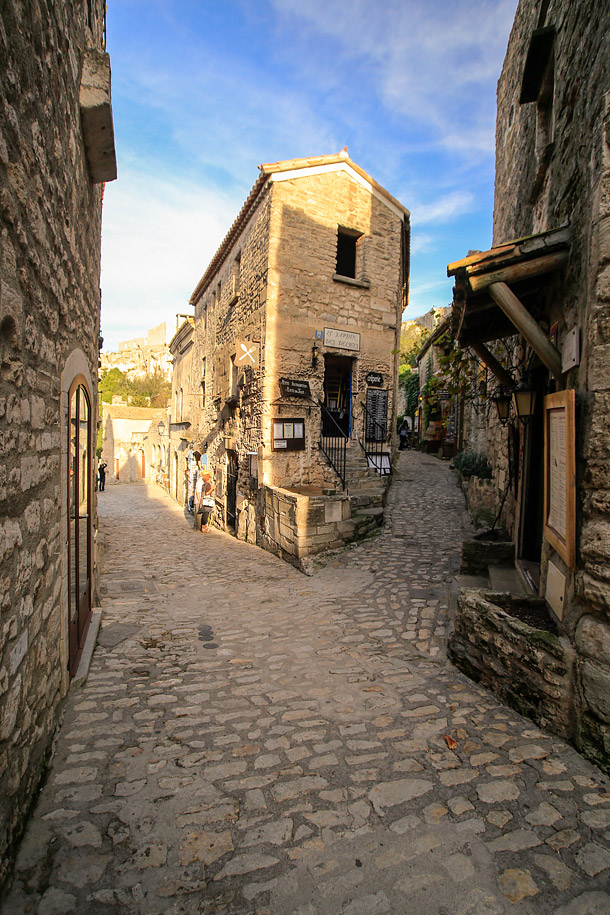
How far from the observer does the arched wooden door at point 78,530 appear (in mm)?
3472

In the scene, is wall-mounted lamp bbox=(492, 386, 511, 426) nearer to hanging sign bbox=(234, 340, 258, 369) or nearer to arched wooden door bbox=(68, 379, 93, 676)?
arched wooden door bbox=(68, 379, 93, 676)

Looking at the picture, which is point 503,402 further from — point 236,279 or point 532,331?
point 236,279

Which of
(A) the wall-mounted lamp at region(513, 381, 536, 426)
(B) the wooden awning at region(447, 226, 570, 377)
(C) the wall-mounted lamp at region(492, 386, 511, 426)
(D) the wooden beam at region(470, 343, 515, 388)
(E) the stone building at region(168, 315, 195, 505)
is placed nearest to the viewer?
(B) the wooden awning at region(447, 226, 570, 377)

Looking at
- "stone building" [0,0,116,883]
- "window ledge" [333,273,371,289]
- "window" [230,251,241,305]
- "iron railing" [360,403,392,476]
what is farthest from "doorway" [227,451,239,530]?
"stone building" [0,0,116,883]

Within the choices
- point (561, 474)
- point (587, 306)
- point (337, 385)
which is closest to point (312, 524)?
point (561, 474)

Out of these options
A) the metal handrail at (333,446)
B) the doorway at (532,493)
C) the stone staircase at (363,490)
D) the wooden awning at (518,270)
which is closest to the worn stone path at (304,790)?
the doorway at (532,493)

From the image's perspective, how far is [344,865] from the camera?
75.5 inches

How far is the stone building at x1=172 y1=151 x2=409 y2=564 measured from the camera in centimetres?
933

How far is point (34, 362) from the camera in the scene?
7.34 feet

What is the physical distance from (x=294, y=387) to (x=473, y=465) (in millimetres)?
4809

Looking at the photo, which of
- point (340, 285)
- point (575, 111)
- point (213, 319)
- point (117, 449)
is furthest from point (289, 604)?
point (117, 449)

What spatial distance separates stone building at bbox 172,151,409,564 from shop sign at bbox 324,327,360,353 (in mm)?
24

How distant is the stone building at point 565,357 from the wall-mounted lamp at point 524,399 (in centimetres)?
1

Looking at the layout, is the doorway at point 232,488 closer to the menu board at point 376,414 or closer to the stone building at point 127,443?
the menu board at point 376,414
